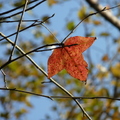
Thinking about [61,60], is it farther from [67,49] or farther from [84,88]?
[84,88]

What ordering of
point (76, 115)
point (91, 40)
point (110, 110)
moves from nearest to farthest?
point (91, 40) → point (110, 110) → point (76, 115)

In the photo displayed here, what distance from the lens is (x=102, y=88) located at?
8.88 feet

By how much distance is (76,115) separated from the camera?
2.42 meters

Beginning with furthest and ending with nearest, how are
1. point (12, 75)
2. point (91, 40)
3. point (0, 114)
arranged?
point (12, 75) → point (0, 114) → point (91, 40)

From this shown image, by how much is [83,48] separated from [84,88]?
1.85 metres

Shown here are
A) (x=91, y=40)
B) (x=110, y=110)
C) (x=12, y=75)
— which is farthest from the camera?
(x=12, y=75)

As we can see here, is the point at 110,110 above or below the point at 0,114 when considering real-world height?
below

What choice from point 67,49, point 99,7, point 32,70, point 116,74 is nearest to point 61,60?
point 67,49

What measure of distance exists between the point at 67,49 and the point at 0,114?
1977 mm

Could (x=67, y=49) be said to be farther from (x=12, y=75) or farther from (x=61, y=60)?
(x=12, y=75)

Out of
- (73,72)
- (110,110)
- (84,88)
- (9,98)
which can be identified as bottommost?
(73,72)

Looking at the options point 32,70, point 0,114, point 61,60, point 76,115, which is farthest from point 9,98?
point 61,60

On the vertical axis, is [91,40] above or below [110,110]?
below

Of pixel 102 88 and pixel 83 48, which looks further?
pixel 102 88
